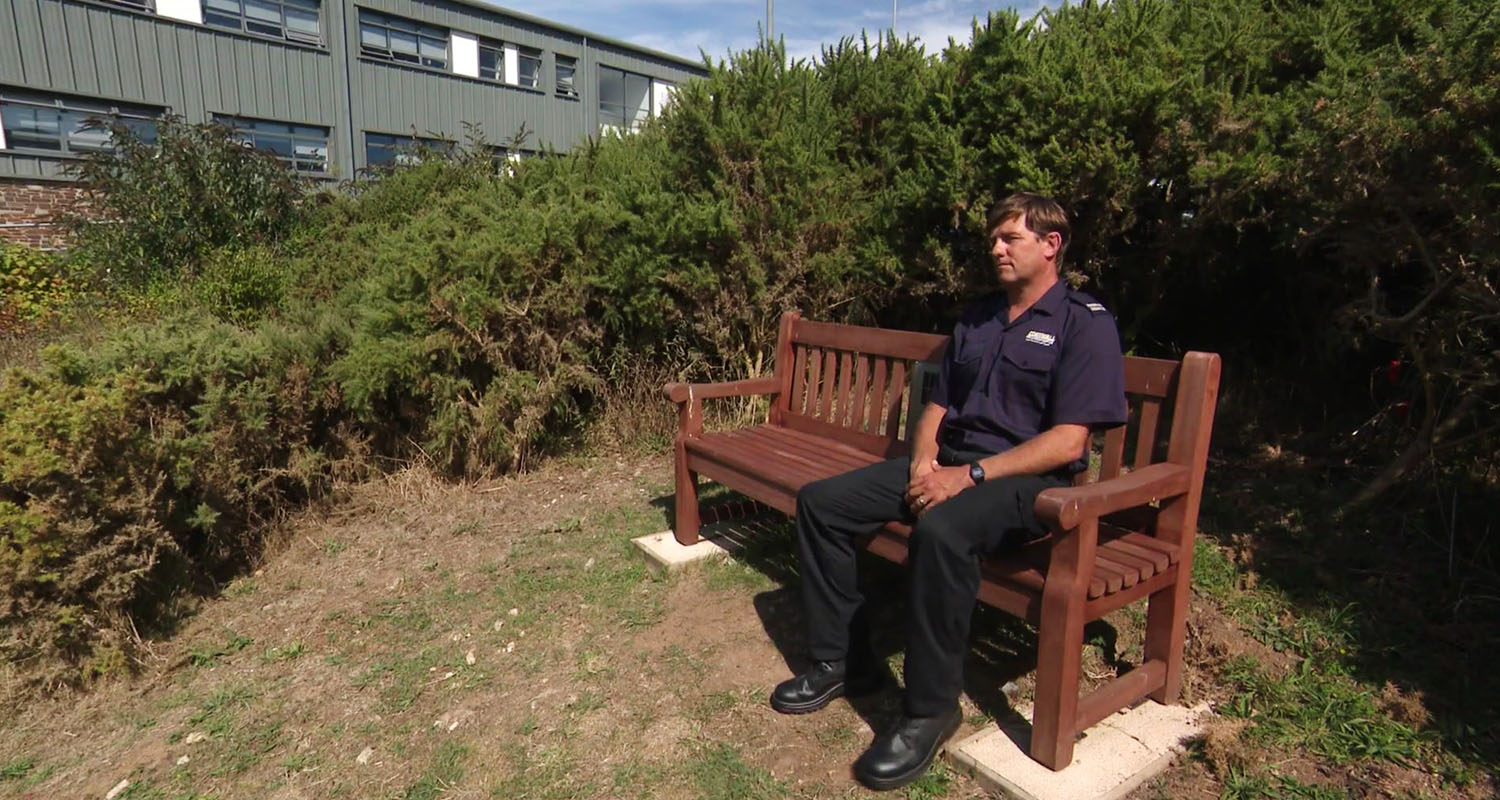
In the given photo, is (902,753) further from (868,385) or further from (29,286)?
(29,286)

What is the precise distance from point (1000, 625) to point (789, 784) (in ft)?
3.88

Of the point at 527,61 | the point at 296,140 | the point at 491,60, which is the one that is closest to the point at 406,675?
the point at 296,140

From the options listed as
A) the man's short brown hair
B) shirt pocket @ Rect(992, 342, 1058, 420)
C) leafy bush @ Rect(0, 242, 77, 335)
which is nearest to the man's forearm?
shirt pocket @ Rect(992, 342, 1058, 420)

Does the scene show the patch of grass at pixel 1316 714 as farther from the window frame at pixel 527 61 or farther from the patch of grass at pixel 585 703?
the window frame at pixel 527 61

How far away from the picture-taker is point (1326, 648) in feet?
9.71

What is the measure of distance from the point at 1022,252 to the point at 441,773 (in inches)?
96.2

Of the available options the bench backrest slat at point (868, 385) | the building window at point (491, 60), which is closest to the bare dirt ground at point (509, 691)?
the bench backrest slat at point (868, 385)

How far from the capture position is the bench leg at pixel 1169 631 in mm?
2709

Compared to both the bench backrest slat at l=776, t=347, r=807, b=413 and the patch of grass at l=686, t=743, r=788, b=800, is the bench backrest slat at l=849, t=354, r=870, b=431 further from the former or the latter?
the patch of grass at l=686, t=743, r=788, b=800

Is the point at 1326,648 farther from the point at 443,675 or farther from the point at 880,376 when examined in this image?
the point at 443,675

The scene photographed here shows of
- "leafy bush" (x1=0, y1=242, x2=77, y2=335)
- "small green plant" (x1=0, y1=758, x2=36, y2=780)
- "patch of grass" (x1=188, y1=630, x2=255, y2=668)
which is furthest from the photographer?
"leafy bush" (x1=0, y1=242, x2=77, y2=335)

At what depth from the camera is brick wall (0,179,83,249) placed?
680 inches

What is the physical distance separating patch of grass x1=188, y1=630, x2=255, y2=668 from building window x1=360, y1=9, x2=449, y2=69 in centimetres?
2393

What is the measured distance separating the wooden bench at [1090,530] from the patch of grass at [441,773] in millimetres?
1396
